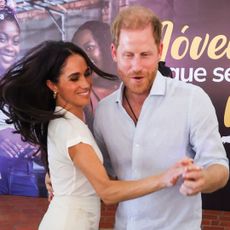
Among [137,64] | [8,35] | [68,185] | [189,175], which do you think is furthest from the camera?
[8,35]

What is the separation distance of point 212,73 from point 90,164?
1779 mm

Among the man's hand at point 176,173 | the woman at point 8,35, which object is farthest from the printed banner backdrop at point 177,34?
the man's hand at point 176,173

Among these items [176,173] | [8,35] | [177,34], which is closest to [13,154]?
[8,35]

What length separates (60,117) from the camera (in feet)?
5.23

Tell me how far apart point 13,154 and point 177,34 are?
1507 millimetres

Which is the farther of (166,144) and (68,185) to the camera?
(68,185)

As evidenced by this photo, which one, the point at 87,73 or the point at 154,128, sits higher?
the point at 87,73

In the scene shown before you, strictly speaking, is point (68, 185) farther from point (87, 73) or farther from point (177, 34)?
point (177, 34)

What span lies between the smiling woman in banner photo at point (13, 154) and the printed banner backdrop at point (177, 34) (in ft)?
0.41

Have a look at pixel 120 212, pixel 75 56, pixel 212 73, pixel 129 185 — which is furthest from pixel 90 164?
pixel 212 73

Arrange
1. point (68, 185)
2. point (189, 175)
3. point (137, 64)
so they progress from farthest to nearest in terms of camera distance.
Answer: point (68, 185), point (137, 64), point (189, 175)

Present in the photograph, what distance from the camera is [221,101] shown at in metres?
3.02

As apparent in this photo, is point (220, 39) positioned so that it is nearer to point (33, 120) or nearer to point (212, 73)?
point (212, 73)

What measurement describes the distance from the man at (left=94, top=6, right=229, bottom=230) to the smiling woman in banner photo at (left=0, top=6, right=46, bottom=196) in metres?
1.89
